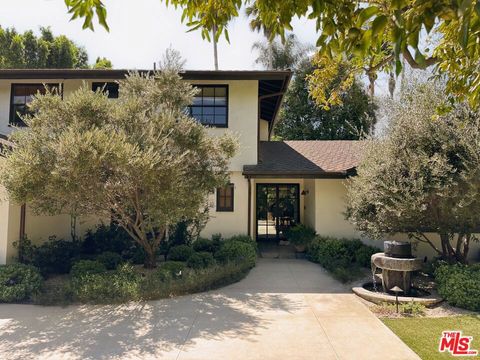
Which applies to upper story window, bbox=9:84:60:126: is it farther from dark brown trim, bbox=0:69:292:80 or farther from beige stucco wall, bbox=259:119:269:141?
beige stucco wall, bbox=259:119:269:141

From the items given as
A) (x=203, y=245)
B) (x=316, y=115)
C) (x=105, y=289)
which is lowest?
(x=105, y=289)

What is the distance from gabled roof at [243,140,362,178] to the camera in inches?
500

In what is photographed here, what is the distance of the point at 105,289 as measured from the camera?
780cm

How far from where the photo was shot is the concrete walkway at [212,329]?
522cm

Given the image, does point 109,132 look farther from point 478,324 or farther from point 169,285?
point 478,324

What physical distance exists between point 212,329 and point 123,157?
385 cm

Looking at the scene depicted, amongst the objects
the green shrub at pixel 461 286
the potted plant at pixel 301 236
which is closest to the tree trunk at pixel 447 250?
the green shrub at pixel 461 286

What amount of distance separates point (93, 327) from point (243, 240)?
6.53 metres

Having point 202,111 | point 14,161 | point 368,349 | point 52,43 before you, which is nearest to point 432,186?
point 368,349

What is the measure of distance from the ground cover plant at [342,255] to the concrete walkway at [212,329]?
6.09 ft

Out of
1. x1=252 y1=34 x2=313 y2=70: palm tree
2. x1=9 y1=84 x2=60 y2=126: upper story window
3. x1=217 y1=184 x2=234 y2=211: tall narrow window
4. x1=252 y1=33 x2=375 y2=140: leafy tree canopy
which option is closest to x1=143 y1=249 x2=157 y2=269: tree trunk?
x1=217 y1=184 x2=234 y2=211: tall narrow window

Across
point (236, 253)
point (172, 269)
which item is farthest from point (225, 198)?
point (172, 269)

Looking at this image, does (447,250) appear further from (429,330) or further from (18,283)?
(18,283)

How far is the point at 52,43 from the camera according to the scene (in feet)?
100
